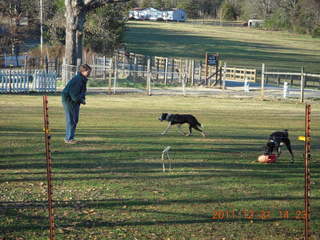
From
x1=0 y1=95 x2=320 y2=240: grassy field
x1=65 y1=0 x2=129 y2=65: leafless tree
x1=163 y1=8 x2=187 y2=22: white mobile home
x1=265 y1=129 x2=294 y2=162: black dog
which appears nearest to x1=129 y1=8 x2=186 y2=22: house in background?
x1=163 y1=8 x2=187 y2=22: white mobile home

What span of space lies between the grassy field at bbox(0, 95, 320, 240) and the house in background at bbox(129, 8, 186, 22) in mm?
124260

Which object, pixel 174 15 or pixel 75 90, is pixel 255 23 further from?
pixel 75 90

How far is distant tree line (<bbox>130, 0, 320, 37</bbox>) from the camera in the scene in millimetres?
87769

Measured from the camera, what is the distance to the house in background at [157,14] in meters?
142

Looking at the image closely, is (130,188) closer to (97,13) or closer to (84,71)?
(84,71)

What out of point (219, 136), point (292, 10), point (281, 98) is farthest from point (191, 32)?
point (219, 136)

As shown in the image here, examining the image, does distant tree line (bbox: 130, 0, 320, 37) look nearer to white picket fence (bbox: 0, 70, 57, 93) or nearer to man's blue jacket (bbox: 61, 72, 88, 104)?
white picket fence (bbox: 0, 70, 57, 93)

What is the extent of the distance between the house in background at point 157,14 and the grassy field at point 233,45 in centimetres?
1783

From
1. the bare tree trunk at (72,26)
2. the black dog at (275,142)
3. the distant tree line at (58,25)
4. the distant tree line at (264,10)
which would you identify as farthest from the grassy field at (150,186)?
the distant tree line at (264,10)

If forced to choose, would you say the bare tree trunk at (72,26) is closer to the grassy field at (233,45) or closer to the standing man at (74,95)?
the standing man at (74,95)

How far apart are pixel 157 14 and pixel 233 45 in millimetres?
47897

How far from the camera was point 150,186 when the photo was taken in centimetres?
1114

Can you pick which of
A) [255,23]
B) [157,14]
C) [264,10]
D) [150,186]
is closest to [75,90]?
[150,186]

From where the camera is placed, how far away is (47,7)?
67.7 metres
